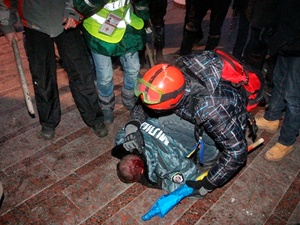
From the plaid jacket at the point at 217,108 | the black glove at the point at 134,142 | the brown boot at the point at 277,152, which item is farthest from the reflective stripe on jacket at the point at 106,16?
the brown boot at the point at 277,152

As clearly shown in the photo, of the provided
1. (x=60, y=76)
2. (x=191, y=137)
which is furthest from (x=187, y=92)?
(x=60, y=76)

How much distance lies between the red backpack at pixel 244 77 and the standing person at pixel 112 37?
101 centimetres

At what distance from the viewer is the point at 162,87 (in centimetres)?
229

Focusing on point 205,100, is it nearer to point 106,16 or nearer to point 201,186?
point 201,186

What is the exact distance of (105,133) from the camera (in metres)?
3.67

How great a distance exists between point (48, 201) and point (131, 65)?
1822 mm

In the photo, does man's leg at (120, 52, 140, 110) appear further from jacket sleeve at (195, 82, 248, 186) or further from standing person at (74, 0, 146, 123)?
jacket sleeve at (195, 82, 248, 186)

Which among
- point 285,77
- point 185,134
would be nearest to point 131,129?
point 185,134

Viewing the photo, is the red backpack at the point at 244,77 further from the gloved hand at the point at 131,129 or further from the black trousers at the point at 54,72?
the black trousers at the point at 54,72

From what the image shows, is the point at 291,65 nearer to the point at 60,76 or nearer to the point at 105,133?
the point at 105,133

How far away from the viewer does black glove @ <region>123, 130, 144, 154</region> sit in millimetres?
3051

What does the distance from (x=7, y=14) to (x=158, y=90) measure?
1801 millimetres

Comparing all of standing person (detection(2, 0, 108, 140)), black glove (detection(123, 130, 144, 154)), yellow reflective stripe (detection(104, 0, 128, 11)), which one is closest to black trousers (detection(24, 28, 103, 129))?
standing person (detection(2, 0, 108, 140))

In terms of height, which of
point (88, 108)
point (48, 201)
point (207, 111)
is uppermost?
point (207, 111)
